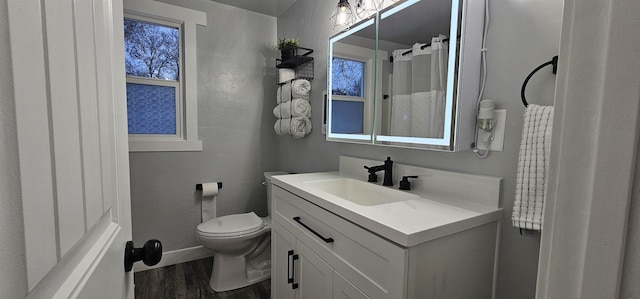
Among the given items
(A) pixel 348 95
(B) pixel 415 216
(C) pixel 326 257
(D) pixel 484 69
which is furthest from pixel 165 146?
(D) pixel 484 69

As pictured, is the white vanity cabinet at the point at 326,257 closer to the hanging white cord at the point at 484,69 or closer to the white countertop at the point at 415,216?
the white countertop at the point at 415,216

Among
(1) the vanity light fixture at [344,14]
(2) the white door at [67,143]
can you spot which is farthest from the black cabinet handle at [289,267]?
(1) the vanity light fixture at [344,14]

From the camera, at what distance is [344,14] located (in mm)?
1747

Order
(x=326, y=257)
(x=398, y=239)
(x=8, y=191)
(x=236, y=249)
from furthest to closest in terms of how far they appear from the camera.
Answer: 1. (x=236, y=249)
2. (x=326, y=257)
3. (x=398, y=239)
4. (x=8, y=191)

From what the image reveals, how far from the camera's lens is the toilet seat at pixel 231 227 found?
197cm

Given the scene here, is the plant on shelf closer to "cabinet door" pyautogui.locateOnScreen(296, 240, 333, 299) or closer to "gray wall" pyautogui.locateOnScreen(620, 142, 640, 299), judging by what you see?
"cabinet door" pyautogui.locateOnScreen(296, 240, 333, 299)

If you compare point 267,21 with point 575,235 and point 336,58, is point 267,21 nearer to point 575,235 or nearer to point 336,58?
point 336,58

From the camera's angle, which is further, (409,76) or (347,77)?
(347,77)

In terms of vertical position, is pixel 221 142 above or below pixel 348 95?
below

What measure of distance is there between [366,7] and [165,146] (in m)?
1.94

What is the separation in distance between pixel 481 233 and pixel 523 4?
837 millimetres

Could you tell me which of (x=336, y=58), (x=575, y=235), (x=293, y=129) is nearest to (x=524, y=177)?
(x=575, y=235)

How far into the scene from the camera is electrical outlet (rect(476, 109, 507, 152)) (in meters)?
1.05

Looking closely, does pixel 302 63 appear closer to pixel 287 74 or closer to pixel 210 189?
pixel 287 74
